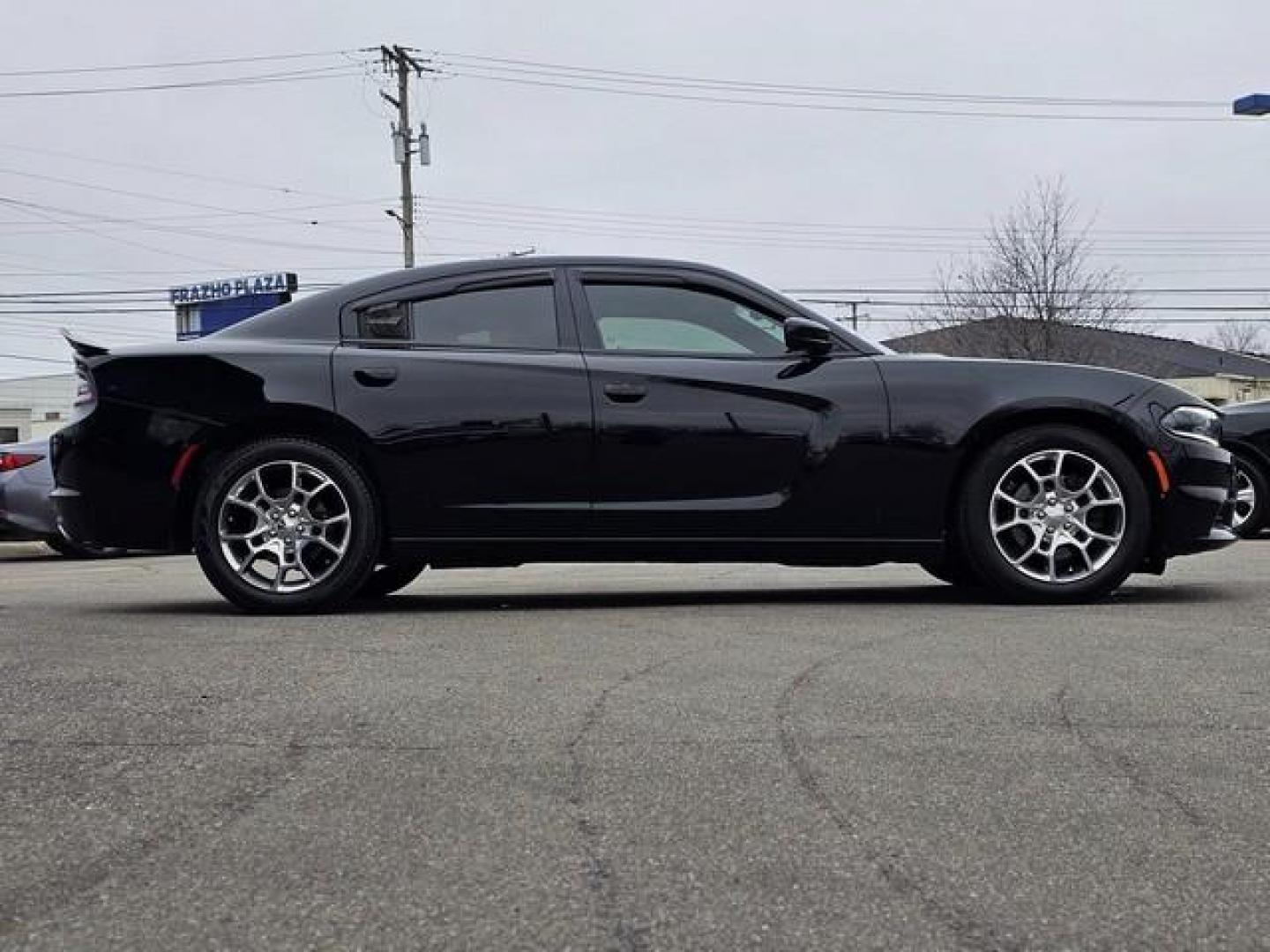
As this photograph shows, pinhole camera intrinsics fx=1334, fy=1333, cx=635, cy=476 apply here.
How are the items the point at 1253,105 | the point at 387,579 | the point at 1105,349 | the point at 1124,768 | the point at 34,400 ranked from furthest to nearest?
the point at 34,400 < the point at 1105,349 < the point at 1253,105 < the point at 387,579 < the point at 1124,768

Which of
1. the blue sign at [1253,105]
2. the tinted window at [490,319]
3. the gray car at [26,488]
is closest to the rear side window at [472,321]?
the tinted window at [490,319]

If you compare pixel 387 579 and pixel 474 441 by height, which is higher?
pixel 474 441

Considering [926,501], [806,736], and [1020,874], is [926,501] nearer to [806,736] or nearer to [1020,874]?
[806,736]

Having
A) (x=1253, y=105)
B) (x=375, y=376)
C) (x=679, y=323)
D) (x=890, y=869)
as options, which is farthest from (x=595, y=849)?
(x=1253, y=105)

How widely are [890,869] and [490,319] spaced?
3827 millimetres

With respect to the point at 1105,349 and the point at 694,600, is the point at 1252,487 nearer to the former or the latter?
the point at 694,600

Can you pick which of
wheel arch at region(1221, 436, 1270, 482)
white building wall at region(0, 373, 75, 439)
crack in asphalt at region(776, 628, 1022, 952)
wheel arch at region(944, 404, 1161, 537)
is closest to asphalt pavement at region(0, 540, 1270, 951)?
crack in asphalt at region(776, 628, 1022, 952)

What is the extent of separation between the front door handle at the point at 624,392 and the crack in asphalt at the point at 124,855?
2.76 m

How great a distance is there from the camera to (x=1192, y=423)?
19.4ft

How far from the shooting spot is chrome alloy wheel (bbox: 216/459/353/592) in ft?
18.1

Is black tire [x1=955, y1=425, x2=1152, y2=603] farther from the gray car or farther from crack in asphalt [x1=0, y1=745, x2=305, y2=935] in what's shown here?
the gray car

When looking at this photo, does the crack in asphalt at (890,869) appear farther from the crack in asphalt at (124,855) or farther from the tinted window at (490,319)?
the tinted window at (490,319)

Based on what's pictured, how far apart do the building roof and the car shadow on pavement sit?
23789mm

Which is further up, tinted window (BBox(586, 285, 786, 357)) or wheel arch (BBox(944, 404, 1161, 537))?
tinted window (BBox(586, 285, 786, 357))
